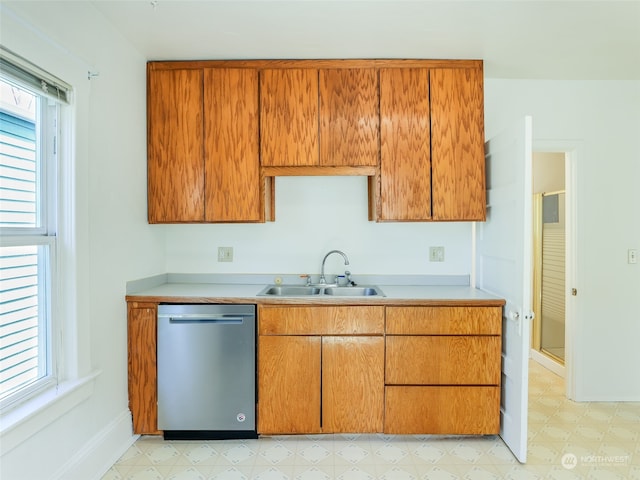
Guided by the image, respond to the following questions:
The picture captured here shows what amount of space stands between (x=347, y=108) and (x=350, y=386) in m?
1.76

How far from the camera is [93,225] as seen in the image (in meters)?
1.95

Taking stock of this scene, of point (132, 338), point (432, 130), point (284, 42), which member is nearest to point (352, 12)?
point (284, 42)

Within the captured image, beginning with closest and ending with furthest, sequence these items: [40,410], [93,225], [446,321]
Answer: [40,410] < [93,225] < [446,321]

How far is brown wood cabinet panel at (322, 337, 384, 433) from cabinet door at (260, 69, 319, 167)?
1189 millimetres

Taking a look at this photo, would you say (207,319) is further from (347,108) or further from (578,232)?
(578,232)

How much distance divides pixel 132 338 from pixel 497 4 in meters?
2.73

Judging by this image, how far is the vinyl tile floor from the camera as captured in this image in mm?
2008

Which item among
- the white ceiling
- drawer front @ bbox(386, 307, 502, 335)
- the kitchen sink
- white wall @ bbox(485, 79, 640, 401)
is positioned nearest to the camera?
the white ceiling

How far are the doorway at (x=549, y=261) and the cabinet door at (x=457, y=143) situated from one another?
1427mm

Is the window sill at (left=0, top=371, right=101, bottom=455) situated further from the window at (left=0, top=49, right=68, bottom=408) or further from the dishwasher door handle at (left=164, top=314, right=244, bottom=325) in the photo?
the dishwasher door handle at (left=164, top=314, right=244, bottom=325)

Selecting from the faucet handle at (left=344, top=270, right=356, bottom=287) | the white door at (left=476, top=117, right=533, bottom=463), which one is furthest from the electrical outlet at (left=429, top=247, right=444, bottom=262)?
the faucet handle at (left=344, top=270, right=356, bottom=287)

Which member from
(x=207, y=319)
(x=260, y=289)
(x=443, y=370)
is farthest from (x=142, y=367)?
(x=443, y=370)

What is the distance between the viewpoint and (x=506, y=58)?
2.51 meters
